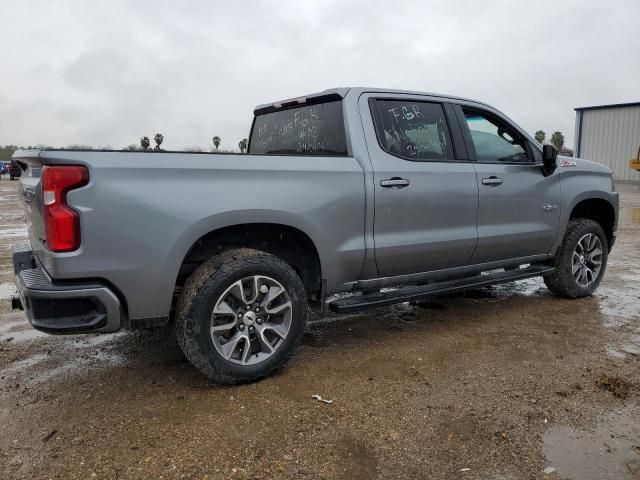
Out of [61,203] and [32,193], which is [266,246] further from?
[32,193]

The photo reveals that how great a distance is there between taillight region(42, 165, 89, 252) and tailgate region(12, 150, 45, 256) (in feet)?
0.50

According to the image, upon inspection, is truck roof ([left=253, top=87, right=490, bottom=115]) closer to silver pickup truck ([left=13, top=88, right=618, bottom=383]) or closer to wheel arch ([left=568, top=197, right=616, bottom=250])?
silver pickup truck ([left=13, top=88, right=618, bottom=383])

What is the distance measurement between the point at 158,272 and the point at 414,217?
189 centimetres

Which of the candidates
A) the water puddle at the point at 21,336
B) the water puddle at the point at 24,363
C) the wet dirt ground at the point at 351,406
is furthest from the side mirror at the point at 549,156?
the water puddle at the point at 21,336

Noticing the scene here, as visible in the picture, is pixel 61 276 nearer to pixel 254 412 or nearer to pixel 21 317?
pixel 254 412

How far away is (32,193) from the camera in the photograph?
312 cm

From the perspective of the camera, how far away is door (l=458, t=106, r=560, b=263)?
14.4 feet

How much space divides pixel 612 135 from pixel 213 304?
1254 inches

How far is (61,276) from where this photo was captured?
2.76 metres

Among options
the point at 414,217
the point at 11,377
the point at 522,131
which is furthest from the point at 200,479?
the point at 522,131

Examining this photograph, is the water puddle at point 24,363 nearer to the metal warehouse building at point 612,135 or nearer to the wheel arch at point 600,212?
the wheel arch at point 600,212

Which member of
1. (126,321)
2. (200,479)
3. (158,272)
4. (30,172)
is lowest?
(200,479)

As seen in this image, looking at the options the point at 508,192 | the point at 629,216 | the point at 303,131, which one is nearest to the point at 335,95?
the point at 303,131

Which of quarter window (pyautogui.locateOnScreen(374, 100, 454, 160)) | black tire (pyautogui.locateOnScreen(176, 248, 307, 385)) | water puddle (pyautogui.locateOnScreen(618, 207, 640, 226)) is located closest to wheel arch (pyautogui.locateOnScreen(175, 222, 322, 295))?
black tire (pyautogui.locateOnScreen(176, 248, 307, 385))
